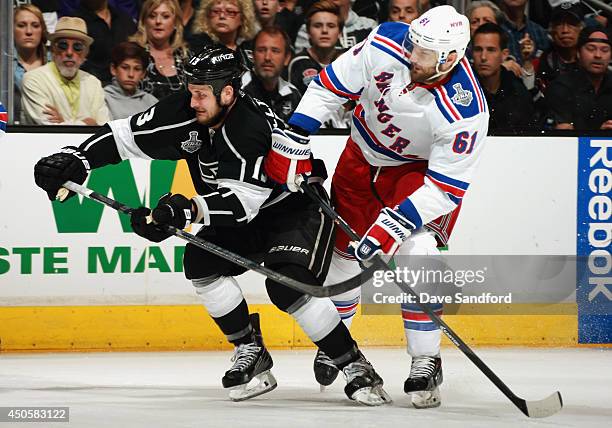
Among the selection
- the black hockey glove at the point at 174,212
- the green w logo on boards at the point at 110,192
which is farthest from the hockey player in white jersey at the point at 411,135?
the green w logo on boards at the point at 110,192

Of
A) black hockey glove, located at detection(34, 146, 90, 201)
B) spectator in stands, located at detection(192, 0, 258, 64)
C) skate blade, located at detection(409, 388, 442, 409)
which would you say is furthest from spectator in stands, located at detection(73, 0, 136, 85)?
skate blade, located at detection(409, 388, 442, 409)

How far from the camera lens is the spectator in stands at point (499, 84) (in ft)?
18.2

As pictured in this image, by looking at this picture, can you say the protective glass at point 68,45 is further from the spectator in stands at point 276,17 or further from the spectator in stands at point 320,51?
the spectator in stands at point 320,51

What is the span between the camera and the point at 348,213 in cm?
428

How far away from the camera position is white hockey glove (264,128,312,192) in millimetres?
3852

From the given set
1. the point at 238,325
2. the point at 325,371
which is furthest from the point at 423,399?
the point at 238,325

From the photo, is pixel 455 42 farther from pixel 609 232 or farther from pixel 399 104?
pixel 609 232

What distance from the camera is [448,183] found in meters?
3.80

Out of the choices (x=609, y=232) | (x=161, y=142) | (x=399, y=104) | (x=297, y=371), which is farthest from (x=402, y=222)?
(x=609, y=232)

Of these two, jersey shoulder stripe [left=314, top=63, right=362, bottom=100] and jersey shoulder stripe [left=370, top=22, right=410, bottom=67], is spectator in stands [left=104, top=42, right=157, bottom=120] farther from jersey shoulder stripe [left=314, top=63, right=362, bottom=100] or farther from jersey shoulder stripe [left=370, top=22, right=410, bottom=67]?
jersey shoulder stripe [left=370, top=22, right=410, bottom=67]

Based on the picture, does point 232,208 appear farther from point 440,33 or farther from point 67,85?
point 67,85

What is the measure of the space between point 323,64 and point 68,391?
210 cm

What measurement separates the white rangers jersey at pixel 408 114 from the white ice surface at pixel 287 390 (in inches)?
26.1

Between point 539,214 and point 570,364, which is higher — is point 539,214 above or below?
above
